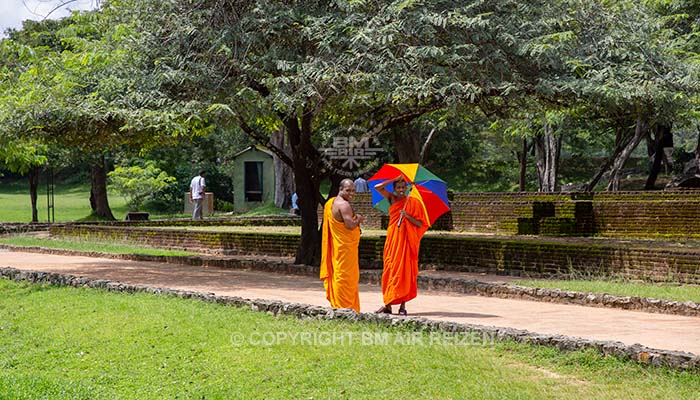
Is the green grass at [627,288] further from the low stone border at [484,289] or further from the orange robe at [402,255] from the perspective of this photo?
the orange robe at [402,255]

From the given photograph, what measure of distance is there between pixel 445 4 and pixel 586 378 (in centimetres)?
943

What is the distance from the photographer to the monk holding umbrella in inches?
426

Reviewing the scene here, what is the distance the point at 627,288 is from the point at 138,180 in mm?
28028

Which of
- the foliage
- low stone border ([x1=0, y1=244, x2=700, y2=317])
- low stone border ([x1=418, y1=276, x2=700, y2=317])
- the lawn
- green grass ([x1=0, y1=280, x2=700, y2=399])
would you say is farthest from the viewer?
the lawn

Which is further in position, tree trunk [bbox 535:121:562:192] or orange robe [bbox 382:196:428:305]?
tree trunk [bbox 535:121:562:192]

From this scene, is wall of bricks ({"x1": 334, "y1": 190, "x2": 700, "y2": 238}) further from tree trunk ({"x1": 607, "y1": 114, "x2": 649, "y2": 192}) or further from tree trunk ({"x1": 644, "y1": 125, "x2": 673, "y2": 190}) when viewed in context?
tree trunk ({"x1": 644, "y1": 125, "x2": 673, "y2": 190})

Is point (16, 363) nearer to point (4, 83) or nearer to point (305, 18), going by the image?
point (305, 18)

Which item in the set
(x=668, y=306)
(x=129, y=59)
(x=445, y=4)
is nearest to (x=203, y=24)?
(x=129, y=59)

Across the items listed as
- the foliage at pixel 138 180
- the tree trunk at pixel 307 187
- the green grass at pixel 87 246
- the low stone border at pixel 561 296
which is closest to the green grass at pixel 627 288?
the low stone border at pixel 561 296

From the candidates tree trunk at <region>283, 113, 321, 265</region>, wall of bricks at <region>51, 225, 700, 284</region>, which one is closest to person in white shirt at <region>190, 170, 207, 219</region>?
wall of bricks at <region>51, 225, 700, 284</region>

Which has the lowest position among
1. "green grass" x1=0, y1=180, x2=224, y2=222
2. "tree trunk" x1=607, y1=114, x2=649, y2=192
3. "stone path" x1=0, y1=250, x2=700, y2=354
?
"stone path" x1=0, y1=250, x2=700, y2=354

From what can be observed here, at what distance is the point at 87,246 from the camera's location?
22984mm

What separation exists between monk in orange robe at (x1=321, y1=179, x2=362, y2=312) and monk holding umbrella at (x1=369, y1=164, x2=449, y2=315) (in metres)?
0.51

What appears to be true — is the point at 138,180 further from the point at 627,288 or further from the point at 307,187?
the point at 627,288
